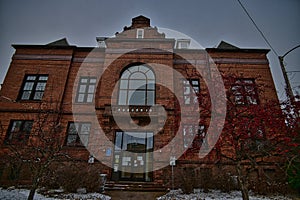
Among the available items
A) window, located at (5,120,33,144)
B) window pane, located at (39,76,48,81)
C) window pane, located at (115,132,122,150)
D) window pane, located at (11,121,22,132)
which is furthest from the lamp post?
window pane, located at (11,121,22,132)

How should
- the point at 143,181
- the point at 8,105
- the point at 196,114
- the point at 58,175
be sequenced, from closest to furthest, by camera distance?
the point at 196,114, the point at 58,175, the point at 143,181, the point at 8,105

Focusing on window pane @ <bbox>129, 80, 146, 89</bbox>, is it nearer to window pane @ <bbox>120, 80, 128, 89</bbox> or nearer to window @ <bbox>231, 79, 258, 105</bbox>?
window pane @ <bbox>120, 80, 128, 89</bbox>

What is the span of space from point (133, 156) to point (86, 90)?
6774 mm

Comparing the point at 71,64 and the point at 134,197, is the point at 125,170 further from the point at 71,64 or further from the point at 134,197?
the point at 71,64

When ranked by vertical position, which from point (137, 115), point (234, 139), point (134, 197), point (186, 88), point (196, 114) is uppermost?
point (186, 88)

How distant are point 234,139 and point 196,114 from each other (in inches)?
72.9

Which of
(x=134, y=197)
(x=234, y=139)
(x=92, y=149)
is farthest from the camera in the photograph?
(x=92, y=149)

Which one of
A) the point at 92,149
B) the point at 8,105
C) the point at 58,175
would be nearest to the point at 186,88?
the point at 92,149

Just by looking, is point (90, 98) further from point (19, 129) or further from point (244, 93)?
point (244, 93)

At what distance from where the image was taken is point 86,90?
16.4m

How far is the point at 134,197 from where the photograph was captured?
948 cm

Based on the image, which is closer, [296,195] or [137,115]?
[296,195]

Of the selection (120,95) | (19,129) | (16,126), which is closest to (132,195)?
(120,95)

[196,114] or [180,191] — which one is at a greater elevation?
[196,114]
